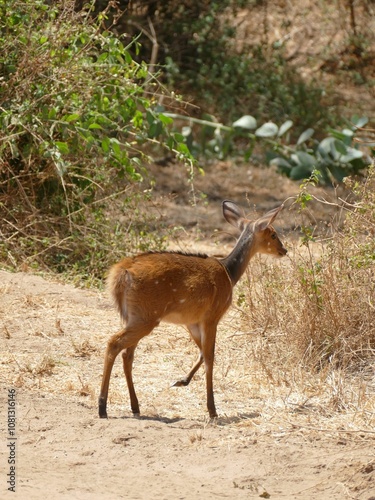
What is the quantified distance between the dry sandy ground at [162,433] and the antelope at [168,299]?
0.25 metres

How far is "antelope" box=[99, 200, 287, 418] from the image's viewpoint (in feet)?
19.3

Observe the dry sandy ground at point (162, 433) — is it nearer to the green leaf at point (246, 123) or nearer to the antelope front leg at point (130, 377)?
the antelope front leg at point (130, 377)

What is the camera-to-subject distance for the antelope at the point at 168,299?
232 inches

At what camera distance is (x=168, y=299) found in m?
5.98

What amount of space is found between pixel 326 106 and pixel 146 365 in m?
9.86

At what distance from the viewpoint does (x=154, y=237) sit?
379 inches

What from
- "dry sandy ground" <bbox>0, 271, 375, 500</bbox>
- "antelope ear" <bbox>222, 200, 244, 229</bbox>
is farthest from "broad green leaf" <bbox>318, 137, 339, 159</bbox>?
"antelope ear" <bbox>222, 200, 244, 229</bbox>

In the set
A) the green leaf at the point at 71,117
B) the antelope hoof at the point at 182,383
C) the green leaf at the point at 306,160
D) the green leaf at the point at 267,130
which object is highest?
the green leaf at the point at 71,117

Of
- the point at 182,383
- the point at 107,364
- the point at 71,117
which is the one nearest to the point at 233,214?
the point at 182,383

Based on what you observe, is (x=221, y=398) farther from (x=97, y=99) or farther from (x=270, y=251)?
(x=97, y=99)

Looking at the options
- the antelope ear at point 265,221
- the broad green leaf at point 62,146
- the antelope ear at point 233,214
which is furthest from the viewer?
the broad green leaf at point 62,146

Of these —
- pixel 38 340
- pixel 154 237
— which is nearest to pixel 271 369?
pixel 38 340

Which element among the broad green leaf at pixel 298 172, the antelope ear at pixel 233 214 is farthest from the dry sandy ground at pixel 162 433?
the broad green leaf at pixel 298 172

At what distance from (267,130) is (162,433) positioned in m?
8.94
